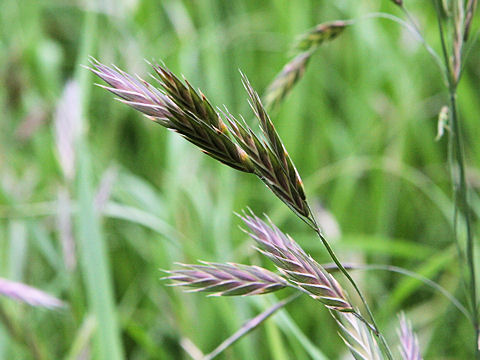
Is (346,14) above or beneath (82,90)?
above

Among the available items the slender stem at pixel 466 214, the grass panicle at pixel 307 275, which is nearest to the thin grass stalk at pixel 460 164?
the slender stem at pixel 466 214

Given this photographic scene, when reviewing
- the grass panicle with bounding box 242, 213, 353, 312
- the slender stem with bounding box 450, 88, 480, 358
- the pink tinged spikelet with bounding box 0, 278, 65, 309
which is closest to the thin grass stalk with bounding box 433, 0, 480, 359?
the slender stem with bounding box 450, 88, 480, 358

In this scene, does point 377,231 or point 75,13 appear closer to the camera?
point 377,231

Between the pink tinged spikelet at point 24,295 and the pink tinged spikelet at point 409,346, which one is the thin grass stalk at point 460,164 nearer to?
the pink tinged spikelet at point 409,346

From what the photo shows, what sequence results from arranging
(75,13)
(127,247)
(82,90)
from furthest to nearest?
(75,13)
(127,247)
(82,90)

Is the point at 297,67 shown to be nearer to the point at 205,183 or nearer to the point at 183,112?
the point at 183,112

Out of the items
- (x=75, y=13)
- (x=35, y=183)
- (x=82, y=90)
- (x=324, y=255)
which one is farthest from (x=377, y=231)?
(x=75, y=13)

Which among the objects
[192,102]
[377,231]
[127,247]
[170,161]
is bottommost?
[127,247]

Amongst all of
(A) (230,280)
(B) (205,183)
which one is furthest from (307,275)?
(B) (205,183)

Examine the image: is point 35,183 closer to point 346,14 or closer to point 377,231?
point 377,231
